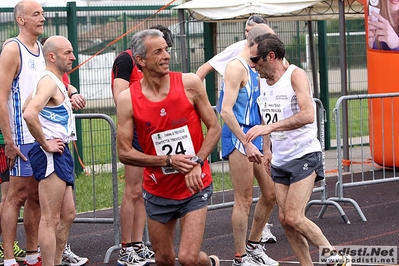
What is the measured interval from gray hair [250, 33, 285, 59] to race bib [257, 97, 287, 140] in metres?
0.38

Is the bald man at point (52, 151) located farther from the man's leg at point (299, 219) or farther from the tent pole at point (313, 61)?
the tent pole at point (313, 61)

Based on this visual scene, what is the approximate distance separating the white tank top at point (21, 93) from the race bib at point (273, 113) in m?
1.89

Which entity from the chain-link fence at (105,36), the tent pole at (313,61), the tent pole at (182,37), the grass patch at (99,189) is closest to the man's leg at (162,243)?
the grass patch at (99,189)

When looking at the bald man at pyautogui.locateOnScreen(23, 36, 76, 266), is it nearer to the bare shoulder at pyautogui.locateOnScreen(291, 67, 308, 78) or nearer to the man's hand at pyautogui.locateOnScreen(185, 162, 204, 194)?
the man's hand at pyautogui.locateOnScreen(185, 162, 204, 194)

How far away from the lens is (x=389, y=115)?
511 inches

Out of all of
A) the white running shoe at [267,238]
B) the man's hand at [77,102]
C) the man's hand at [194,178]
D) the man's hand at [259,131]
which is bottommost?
the white running shoe at [267,238]

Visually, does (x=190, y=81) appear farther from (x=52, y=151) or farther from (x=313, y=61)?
(x=313, y=61)

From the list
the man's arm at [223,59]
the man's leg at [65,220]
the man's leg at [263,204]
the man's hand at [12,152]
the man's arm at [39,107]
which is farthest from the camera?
the man's arm at [223,59]

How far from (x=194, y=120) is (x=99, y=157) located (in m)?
7.52

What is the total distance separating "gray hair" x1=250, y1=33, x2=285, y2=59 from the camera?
6.48m

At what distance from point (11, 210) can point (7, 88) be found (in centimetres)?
99

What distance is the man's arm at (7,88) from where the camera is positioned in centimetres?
708

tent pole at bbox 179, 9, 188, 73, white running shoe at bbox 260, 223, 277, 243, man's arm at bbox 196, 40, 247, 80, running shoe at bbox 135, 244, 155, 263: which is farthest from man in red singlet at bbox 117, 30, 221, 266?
tent pole at bbox 179, 9, 188, 73

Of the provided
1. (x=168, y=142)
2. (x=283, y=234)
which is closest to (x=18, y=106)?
(x=168, y=142)
